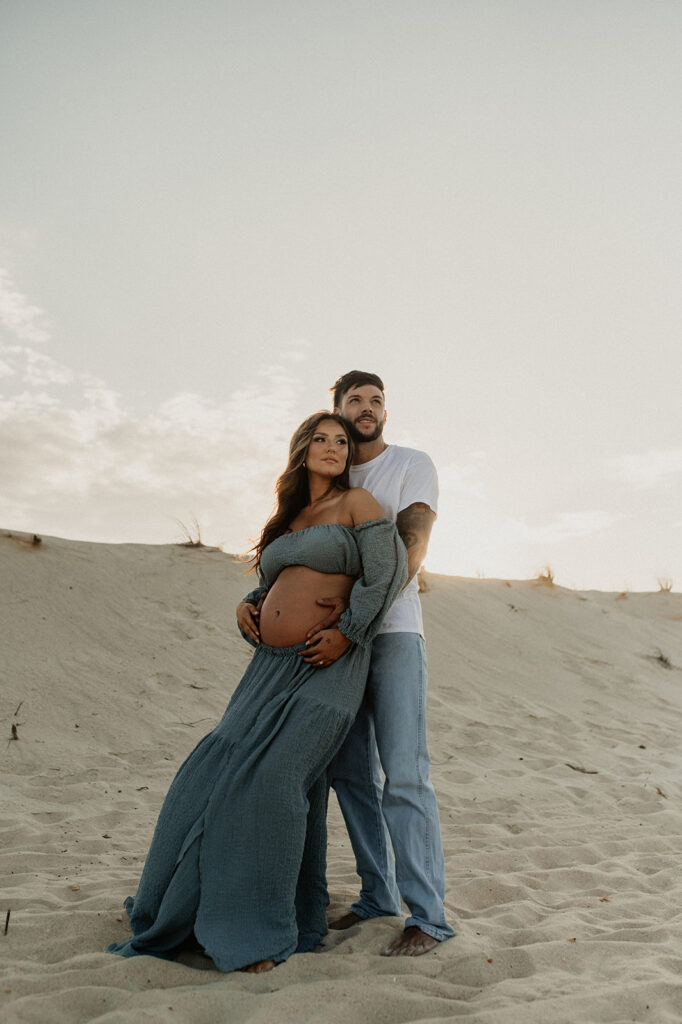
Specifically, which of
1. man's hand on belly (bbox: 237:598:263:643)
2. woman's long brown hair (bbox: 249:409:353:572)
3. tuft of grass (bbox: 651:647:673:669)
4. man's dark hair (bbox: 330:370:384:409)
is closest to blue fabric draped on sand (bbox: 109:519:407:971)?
man's hand on belly (bbox: 237:598:263:643)

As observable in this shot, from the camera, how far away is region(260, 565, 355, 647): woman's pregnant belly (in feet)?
10.9

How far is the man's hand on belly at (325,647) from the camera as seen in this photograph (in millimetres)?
3166

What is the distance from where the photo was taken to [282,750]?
3047 millimetres

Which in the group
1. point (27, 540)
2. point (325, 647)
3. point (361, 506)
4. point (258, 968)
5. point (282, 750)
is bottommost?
point (258, 968)

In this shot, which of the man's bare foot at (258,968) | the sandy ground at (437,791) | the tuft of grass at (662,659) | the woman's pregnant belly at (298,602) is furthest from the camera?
the tuft of grass at (662,659)

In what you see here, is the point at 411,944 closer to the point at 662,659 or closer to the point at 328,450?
the point at 328,450

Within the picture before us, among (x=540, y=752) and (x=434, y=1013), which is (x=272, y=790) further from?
(x=540, y=752)

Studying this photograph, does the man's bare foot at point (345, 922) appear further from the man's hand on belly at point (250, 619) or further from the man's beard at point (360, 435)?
the man's beard at point (360, 435)

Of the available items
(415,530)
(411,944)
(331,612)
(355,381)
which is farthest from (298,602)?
(411,944)

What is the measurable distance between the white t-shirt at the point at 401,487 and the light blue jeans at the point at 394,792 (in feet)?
0.25

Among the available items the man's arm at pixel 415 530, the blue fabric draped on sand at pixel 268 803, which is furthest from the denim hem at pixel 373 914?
the man's arm at pixel 415 530

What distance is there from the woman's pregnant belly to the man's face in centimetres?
76

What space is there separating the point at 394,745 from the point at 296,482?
1.25 meters

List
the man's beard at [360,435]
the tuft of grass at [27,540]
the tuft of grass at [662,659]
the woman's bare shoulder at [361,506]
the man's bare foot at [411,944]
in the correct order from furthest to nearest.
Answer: the tuft of grass at [662,659] → the tuft of grass at [27,540] → the man's beard at [360,435] → the woman's bare shoulder at [361,506] → the man's bare foot at [411,944]
